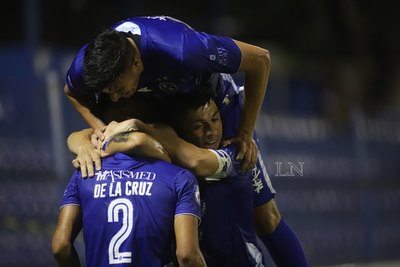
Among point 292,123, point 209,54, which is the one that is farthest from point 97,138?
point 292,123

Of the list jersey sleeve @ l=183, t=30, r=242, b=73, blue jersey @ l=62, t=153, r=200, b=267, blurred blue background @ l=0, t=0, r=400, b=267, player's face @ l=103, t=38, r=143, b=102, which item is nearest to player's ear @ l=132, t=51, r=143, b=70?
player's face @ l=103, t=38, r=143, b=102

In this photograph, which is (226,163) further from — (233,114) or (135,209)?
(135,209)


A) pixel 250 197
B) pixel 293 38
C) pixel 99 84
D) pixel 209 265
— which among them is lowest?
pixel 293 38

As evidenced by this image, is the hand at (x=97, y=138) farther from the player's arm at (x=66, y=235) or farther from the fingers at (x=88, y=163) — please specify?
the player's arm at (x=66, y=235)

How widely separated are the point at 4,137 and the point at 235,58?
2877mm

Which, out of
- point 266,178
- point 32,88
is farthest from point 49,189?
point 266,178

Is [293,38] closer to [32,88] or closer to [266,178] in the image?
[32,88]

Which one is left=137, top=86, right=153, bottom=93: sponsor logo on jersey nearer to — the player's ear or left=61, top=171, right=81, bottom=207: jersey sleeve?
the player's ear

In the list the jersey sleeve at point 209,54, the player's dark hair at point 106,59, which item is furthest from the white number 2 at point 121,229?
the jersey sleeve at point 209,54

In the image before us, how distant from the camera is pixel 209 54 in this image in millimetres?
4117

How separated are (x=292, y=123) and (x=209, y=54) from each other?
4.65 metres

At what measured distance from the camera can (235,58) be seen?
14.0 ft

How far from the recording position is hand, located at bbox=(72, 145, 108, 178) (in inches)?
157

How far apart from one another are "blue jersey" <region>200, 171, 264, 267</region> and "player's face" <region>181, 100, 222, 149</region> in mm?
195
